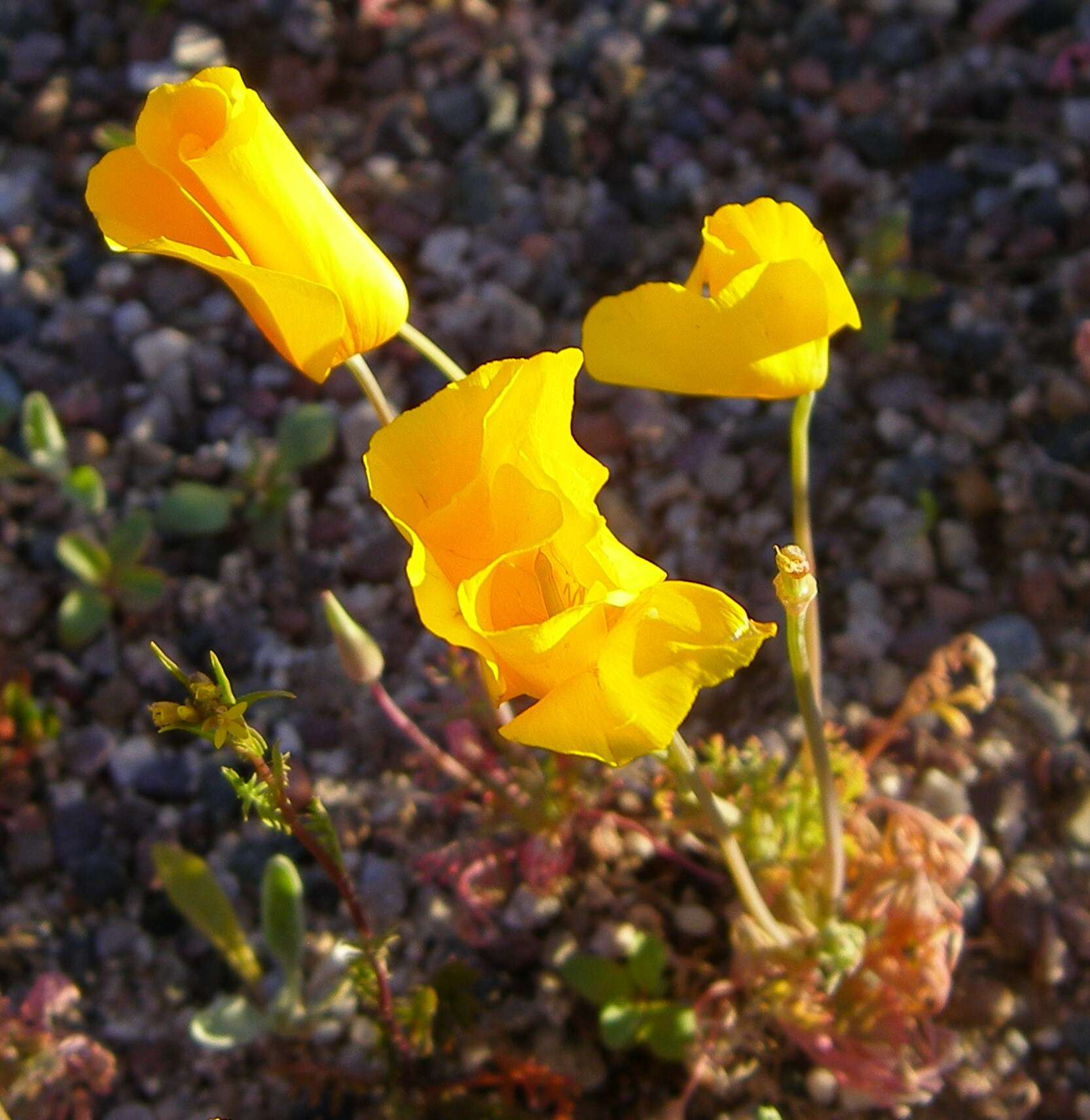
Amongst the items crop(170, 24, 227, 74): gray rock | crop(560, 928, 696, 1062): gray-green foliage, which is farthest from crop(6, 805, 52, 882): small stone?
crop(170, 24, 227, 74): gray rock

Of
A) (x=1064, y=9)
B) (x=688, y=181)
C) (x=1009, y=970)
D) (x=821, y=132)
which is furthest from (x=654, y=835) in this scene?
(x=1064, y=9)

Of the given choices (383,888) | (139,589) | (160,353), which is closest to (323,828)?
(383,888)

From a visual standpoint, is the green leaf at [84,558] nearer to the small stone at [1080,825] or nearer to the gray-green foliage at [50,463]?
the gray-green foliage at [50,463]

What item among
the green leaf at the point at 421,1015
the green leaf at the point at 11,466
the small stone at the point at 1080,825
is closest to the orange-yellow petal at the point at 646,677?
the green leaf at the point at 421,1015

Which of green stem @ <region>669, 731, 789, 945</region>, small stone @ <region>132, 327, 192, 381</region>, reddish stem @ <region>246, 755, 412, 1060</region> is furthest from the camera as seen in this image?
small stone @ <region>132, 327, 192, 381</region>

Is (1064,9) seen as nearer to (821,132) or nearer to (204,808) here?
(821,132)

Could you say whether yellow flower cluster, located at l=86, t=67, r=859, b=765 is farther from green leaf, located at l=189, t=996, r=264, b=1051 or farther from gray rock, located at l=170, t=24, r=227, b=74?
gray rock, located at l=170, t=24, r=227, b=74

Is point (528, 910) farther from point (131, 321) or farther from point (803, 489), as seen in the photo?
point (131, 321)
